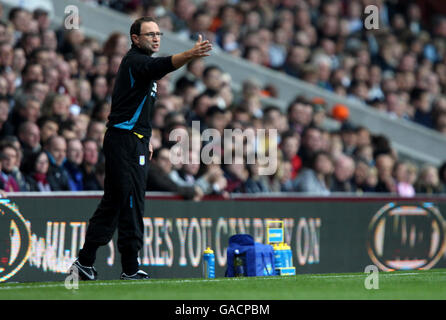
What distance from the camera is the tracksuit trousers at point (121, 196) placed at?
7.81 metres

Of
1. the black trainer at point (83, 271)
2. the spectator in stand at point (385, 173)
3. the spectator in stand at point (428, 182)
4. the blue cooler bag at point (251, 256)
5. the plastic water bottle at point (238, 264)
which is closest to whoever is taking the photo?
the black trainer at point (83, 271)

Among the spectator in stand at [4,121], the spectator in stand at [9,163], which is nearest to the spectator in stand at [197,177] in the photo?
the spectator in stand at [4,121]

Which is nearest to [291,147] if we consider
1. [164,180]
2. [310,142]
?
[310,142]

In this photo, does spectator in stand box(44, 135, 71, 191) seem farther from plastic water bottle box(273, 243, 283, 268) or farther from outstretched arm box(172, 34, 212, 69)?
outstretched arm box(172, 34, 212, 69)

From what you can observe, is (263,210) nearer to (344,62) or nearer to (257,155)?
(257,155)

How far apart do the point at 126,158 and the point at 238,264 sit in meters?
1.95

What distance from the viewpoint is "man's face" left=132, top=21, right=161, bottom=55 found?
310 inches

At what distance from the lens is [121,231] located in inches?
312

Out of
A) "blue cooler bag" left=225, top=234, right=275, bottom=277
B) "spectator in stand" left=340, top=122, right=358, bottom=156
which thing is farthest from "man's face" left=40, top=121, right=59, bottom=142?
"spectator in stand" left=340, top=122, right=358, bottom=156

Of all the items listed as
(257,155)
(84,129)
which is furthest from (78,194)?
(257,155)

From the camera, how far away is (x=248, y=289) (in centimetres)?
703

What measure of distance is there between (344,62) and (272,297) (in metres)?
12.4

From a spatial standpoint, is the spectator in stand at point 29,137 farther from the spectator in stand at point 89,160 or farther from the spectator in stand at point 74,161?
the spectator in stand at point 89,160

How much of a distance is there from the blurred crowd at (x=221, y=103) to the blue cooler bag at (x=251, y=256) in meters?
1.51
